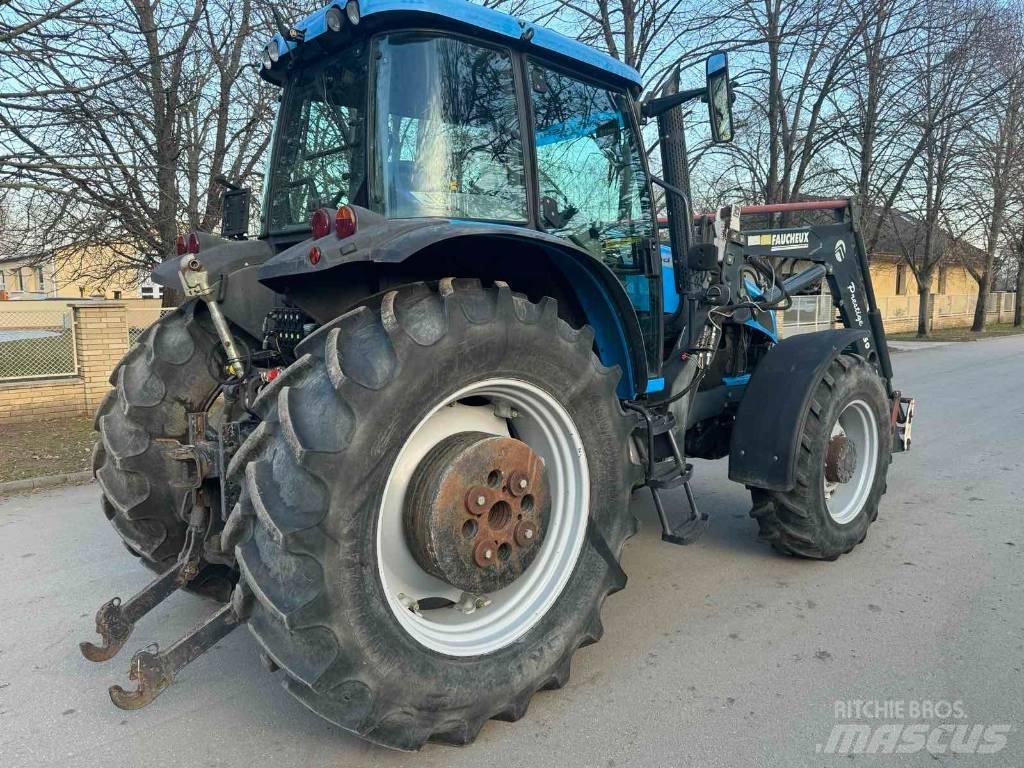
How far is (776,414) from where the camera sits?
4168 millimetres

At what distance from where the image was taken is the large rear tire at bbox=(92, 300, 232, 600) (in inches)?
134

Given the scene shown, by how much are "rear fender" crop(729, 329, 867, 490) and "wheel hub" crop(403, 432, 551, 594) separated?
168 centimetres

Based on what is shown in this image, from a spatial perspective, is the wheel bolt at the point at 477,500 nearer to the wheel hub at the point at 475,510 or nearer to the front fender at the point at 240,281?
the wheel hub at the point at 475,510

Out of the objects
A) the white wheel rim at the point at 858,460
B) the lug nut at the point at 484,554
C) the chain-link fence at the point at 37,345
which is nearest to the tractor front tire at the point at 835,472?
the white wheel rim at the point at 858,460

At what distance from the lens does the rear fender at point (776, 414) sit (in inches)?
161

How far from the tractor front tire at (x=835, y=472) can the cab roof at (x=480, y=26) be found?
6.93ft

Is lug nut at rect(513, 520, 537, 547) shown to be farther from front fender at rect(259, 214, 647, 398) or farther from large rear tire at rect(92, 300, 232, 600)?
large rear tire at rect(92, 300, 232, 600)

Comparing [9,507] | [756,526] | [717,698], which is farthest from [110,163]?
[717,698]

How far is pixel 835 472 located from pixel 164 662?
364 centimetres

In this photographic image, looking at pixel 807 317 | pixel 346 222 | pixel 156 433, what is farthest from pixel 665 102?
pixel 807 317

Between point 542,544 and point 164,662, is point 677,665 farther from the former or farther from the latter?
point 164,662

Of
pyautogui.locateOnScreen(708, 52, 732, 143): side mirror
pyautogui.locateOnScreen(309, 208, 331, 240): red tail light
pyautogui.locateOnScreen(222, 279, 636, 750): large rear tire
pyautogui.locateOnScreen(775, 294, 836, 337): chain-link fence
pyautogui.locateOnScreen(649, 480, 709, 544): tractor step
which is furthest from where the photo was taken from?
pyautogui.locateOnScreen(775, 294, 836, 337): chain-link fence

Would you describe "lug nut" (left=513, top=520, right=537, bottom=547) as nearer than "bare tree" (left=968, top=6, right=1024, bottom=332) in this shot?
Yes

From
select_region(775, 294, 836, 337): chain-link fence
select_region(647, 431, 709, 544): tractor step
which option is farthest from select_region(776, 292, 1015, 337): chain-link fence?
select_region(647, 431, 709, 544): tractor step
